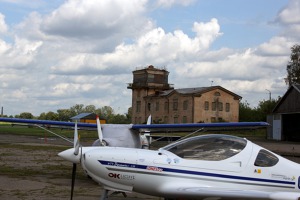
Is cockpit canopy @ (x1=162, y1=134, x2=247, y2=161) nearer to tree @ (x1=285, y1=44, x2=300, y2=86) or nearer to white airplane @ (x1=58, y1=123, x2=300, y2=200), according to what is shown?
white airplane @ (x1=58, y1=123, x2=300, y2=200)

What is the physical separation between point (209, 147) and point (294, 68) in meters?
68.8

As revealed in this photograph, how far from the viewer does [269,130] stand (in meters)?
50.7

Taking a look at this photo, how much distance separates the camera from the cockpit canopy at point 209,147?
7.51m

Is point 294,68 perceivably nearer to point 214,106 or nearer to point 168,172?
point 214,106

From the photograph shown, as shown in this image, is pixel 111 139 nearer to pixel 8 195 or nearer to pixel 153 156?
pixel 8 195

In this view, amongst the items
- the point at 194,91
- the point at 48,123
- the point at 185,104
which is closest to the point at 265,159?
the point at 48,123

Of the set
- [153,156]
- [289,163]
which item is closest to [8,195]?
[153,156]

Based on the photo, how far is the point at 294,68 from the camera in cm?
7200

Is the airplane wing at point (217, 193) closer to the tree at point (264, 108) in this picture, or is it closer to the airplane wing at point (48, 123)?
the airplane wing at point (48, 123)

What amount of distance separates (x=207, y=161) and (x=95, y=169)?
1.95m

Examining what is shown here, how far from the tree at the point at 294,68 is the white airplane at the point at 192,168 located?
67163 mm

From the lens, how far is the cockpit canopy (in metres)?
7.51

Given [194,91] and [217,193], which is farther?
[194,91]

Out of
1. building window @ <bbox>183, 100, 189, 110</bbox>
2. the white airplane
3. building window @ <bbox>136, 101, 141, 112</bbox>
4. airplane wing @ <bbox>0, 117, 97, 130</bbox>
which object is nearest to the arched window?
the white airplane
